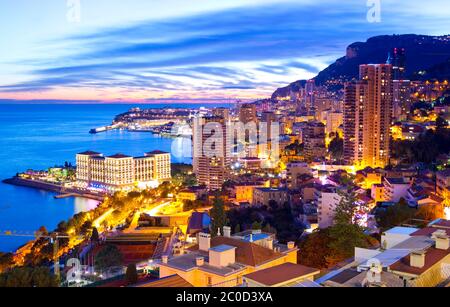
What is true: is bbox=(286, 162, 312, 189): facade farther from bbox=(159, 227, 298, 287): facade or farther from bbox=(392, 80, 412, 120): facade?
bbox=(159, 227, 298, 287): facade

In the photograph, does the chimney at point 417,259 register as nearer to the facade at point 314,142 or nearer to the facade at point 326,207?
the facade at point 326,207

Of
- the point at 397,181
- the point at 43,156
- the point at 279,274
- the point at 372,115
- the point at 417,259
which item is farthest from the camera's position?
the point at 43,156

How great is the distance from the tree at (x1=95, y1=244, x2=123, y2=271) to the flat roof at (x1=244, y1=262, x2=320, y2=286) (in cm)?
368

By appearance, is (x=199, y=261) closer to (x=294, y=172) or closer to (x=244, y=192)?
(x=244, y=192)

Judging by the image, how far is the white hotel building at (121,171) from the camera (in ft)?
55.2

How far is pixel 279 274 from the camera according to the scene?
2.34 m

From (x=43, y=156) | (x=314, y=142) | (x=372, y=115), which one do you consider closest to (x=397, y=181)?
(x=372, y=115)

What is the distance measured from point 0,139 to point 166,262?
2728 centimetres

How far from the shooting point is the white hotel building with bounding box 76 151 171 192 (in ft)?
55.2

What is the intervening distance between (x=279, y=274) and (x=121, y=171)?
1504 cm

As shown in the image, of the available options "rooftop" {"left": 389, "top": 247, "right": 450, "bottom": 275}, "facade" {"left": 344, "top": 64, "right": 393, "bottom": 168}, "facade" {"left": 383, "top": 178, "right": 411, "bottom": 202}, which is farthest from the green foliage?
"facade" {"left": 344, "top": 64, "right": 393, "bottom": 168}

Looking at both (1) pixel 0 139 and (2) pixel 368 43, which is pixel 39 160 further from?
(2) pixel 368 43

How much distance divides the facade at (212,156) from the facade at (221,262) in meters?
10.2

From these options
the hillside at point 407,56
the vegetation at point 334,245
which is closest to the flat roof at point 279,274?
the vegetation at point 334,245
